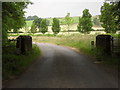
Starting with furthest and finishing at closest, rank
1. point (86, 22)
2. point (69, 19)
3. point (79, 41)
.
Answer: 1. point (69, 19)
2. point (86, 22)
3. point (79, 41)

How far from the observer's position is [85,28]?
5478 centimetres

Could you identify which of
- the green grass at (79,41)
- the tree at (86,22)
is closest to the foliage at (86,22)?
the tree at (86,22)

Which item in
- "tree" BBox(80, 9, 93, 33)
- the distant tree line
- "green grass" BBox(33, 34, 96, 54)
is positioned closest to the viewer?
the distant tree line

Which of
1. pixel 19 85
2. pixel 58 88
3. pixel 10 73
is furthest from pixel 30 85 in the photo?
pixel 10 73

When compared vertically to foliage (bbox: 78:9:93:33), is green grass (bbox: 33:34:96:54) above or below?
below

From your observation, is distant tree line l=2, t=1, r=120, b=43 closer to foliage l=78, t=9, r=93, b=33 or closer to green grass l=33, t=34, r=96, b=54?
foliage l=78, t=9, r=93, b=33

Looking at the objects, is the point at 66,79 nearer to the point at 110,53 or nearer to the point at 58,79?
the point at 58,79

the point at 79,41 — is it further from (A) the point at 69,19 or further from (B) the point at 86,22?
(A) the point at 69,19

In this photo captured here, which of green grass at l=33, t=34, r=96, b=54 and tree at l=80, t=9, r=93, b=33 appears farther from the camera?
tree at l=80, t=9, r=93, b=33

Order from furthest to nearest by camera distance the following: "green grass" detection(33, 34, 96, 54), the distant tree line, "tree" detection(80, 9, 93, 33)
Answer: "tree" detection(80, 9, 93, 33) < "green grass" detection(33, 34, 96, 54) < the distant tree line

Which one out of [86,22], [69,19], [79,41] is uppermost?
[69,19]

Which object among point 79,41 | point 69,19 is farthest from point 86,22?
point 79,41

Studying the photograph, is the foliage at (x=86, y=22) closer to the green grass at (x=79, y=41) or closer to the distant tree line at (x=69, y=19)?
the distant tree line at (x=69, y=19)

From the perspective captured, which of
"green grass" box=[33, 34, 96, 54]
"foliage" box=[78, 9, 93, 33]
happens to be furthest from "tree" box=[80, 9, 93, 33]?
"green grass" box=[33, 34, 96, 54]
